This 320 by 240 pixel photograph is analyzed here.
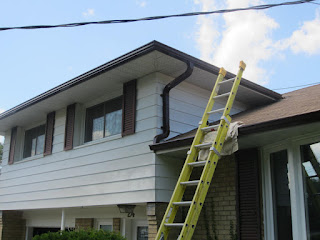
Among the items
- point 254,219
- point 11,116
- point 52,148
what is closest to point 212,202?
point 254,219

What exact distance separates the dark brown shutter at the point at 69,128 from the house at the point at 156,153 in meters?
0.03

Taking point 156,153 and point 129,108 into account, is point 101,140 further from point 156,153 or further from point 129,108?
point 156,153

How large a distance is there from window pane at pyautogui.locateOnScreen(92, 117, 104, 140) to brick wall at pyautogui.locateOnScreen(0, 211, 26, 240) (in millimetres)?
4965

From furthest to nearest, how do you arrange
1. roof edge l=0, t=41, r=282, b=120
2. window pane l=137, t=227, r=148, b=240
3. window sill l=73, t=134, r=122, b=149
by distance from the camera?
window pane l=137, t=227, r=148, b=240 → window sill l=73, t=134, r=122, b=149 → roof edge l=0, t=41, r=282, b=120

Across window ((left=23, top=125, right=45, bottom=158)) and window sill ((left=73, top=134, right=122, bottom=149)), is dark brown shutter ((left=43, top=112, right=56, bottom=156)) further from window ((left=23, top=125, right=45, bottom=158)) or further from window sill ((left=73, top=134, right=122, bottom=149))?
window sill ((left=73, top=134, right=122, bottom=149))

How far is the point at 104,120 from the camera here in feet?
31.2

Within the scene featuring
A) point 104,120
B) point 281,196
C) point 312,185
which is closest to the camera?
point 312,185

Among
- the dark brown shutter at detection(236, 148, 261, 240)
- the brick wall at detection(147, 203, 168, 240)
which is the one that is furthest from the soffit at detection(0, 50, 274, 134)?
the brick wall at detection(147, 203, 168, 240)

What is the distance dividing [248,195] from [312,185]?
1363 millimetres

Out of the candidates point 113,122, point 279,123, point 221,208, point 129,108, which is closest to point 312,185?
point 279,123

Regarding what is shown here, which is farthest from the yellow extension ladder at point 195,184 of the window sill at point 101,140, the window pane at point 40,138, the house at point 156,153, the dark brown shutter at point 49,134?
the window pane at point 40,138

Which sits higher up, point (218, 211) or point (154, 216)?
point (218, 211)

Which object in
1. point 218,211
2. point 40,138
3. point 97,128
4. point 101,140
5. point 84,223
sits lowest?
point 84,223

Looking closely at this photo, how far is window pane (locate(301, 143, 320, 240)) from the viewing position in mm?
5527
